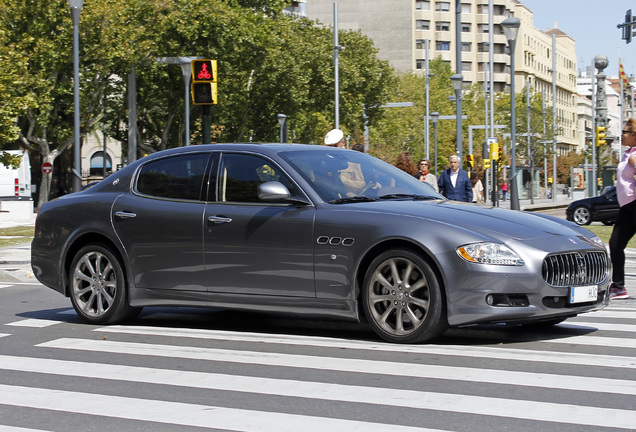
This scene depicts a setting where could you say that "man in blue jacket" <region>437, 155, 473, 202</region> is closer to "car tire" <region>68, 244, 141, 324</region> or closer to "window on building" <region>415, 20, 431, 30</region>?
"car tire" <region>68, 244, 141, 324</region>

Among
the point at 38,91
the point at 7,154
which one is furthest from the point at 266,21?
the point at 7,154

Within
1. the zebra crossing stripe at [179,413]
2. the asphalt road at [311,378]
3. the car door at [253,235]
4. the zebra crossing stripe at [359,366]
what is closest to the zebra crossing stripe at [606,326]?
the asphalt road at [311,378]

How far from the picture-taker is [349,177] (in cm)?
820

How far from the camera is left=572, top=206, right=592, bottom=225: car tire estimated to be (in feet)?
111

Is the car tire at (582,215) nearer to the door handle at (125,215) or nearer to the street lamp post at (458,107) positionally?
the street lamp post at (458,107)

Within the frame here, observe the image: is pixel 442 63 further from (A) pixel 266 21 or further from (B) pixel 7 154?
(B) pixel 7 154

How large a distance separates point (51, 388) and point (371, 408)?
2083 millimetres

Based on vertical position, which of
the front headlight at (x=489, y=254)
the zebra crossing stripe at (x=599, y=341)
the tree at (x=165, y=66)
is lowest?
the zebra crossing stripe at (x=599, y=341)

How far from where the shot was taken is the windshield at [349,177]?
26.1 feet

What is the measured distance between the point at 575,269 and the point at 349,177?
1.94 m

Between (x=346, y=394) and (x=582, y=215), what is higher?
(x=346, y=394)

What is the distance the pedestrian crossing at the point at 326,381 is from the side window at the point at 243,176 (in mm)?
1137

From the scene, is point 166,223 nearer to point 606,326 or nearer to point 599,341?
point 599,341

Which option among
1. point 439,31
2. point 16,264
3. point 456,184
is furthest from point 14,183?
point 439,31
